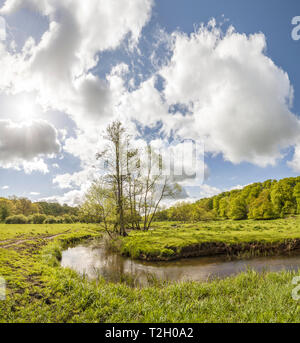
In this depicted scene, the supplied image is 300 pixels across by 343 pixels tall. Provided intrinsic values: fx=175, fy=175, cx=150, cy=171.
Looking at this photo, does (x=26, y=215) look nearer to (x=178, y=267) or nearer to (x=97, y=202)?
(x=97, y=202)

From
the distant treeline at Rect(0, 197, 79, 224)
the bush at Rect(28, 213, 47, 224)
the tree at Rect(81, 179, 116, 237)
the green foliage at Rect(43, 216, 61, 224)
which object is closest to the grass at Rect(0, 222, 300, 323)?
the tree at Rect(81, 179, 116, 237)

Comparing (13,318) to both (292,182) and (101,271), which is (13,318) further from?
(292,182)

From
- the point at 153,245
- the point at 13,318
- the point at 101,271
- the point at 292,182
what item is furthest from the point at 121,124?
the point at 292,182

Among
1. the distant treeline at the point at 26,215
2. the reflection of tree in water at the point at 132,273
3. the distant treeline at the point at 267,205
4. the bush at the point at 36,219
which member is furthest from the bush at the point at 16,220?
the distant treeline at the point at 267,205

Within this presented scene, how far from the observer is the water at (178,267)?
38.0 feet

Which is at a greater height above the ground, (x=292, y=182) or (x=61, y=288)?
(x=292, y=182)

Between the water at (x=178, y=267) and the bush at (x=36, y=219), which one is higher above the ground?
the water at (x=178, y=267)

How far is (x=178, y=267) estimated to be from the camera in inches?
527

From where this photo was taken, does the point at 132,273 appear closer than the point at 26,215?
Yes

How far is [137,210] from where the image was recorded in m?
34.0

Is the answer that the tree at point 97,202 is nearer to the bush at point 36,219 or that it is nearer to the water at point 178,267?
the water at point 178,267

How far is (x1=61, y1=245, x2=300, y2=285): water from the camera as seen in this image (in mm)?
11578

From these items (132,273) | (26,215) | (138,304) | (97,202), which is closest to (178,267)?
(132,273)

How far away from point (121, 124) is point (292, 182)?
66.2 m
